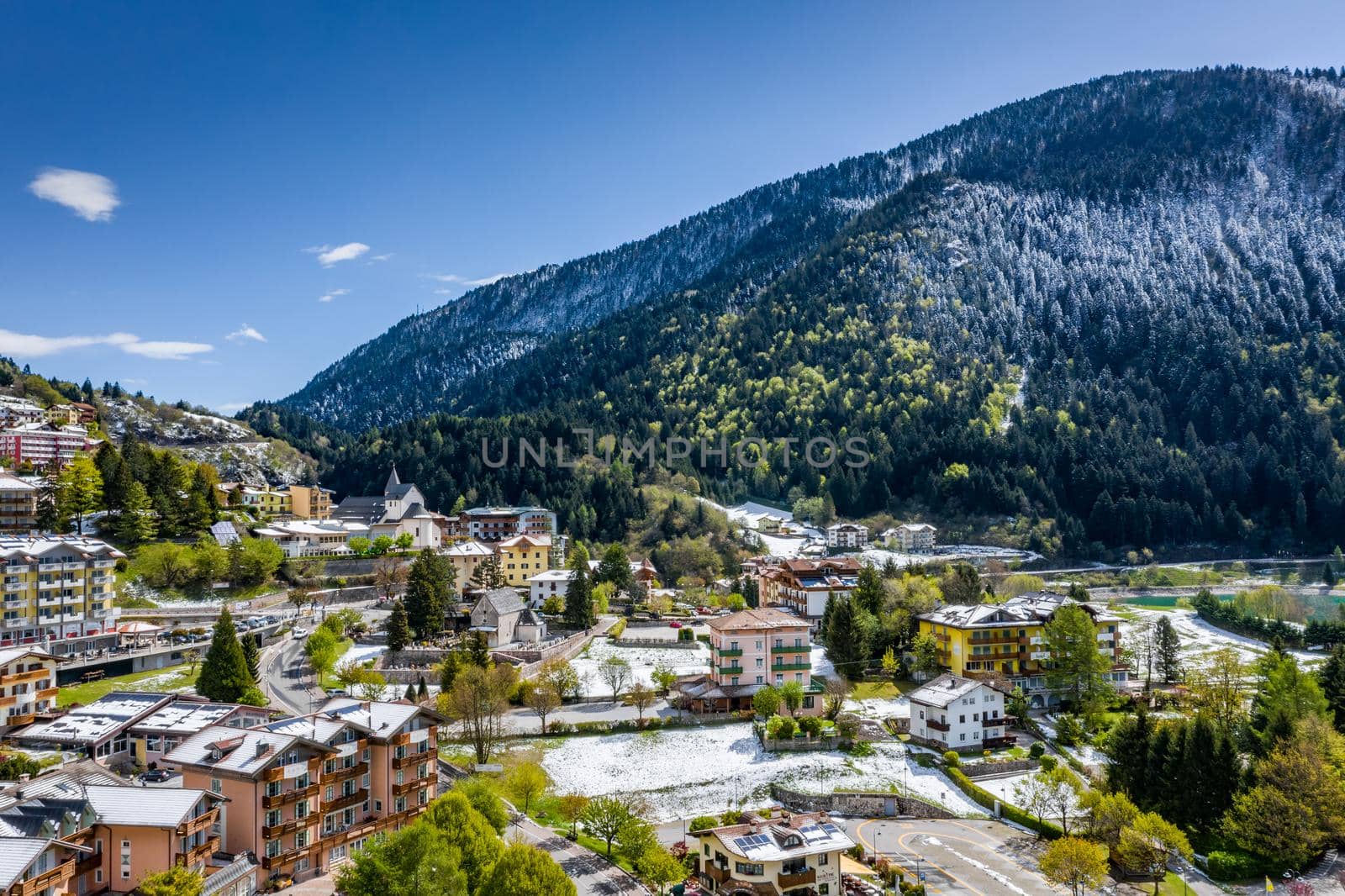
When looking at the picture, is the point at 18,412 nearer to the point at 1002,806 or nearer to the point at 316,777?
the point at 316,777

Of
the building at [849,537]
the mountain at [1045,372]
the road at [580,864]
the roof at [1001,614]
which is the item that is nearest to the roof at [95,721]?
the road at [580,864]

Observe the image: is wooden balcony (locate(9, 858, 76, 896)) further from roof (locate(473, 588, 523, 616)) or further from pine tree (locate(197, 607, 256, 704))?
roof (locate(473, 588, 523, 616))

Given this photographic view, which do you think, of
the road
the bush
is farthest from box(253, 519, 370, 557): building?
the bush

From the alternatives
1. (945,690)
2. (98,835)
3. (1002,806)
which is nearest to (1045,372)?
(945,690)

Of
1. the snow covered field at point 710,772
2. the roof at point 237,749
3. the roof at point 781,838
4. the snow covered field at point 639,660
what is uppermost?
the roof at point 237,749

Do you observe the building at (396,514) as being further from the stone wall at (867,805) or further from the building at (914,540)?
the stone wall at (867,805)

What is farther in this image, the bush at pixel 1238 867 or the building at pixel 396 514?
the building at pixel 396 514
